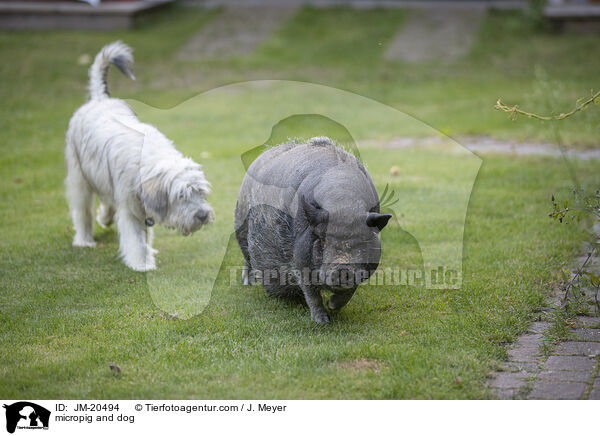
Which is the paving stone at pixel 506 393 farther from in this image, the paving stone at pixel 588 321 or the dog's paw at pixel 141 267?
the dog's paw at pixel 141 267

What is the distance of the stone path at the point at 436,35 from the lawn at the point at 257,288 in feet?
8.98

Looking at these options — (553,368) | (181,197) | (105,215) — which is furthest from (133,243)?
(553,368)

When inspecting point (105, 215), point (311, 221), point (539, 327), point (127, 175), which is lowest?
point (105, 215)

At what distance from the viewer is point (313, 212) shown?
4652 mm

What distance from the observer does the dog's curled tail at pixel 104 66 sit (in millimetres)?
7324

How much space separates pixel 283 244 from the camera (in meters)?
5.09

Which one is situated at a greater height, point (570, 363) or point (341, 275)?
point (341, 275)

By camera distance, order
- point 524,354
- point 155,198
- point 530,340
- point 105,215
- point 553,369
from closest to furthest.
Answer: point 553,369, point 524,354, point 530,340, point 155,198, point 105,215

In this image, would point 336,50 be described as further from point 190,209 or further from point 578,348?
point 578,348

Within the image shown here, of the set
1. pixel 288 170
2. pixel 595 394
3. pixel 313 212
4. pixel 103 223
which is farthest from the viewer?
pixel 103 223

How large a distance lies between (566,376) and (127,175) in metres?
4.19
